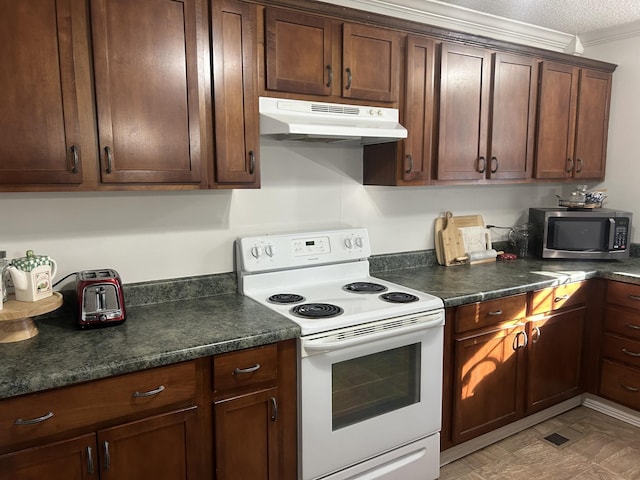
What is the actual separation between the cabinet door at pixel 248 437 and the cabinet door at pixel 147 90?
2.98 ft

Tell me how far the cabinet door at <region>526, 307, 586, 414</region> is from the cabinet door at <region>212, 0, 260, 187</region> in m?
1.82

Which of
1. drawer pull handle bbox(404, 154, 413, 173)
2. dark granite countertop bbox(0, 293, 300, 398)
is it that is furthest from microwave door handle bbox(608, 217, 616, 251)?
dark granite countertop bbox(0, 293, 300, 398)

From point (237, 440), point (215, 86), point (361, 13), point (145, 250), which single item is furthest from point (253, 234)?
point (361, 13)

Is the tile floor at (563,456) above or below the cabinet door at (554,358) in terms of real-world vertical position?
below

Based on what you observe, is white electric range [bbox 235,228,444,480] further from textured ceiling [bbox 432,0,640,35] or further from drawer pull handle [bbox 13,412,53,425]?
textured ceiling [bbox 432,0,640,35]

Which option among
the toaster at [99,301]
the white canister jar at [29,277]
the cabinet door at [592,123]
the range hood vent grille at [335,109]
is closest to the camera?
the white canister jar at [29,277]

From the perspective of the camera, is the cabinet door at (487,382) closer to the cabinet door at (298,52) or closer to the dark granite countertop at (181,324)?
the dark granite countertop at (181,324)

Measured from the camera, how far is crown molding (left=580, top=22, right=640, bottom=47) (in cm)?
328

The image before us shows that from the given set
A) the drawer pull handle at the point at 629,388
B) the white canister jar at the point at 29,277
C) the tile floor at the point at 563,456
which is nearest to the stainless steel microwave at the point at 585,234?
the drawer pull handle at the point at 629,388

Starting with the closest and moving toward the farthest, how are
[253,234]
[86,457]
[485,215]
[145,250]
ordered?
[86,457], [145,250], [253,234], [485,215]

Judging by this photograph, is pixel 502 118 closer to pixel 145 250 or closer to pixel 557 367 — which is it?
pixel 557 367

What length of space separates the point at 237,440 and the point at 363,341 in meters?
0.62

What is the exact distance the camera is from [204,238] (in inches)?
92.1

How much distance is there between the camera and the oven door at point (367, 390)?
1.94 meters
